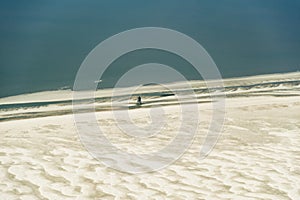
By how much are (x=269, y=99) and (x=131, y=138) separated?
25.0 feet

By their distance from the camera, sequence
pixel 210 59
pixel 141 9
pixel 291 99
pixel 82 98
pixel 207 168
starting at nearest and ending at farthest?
1. pixel 207 168
2. pixel 291 99
3. pixel 82 98
4. pixel 210 59
5. pixel 141 9

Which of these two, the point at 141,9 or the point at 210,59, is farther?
the point at 141,9

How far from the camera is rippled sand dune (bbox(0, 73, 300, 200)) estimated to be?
187 inches

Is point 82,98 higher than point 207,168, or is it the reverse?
point 82,98

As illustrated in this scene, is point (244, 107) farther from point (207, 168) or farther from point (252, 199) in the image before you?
point (252, 199)

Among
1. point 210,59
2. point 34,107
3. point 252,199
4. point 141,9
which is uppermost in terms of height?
point 141,9

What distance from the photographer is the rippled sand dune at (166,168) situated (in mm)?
4742

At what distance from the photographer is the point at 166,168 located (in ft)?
19.1

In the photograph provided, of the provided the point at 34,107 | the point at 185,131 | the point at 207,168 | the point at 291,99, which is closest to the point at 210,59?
the point at 291,99

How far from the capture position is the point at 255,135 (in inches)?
317

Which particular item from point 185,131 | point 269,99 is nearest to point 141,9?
point 269,99

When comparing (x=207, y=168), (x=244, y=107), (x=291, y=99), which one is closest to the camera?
(x=207, y=168)

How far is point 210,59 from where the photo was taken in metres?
23.0

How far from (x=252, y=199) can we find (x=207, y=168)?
135cm
